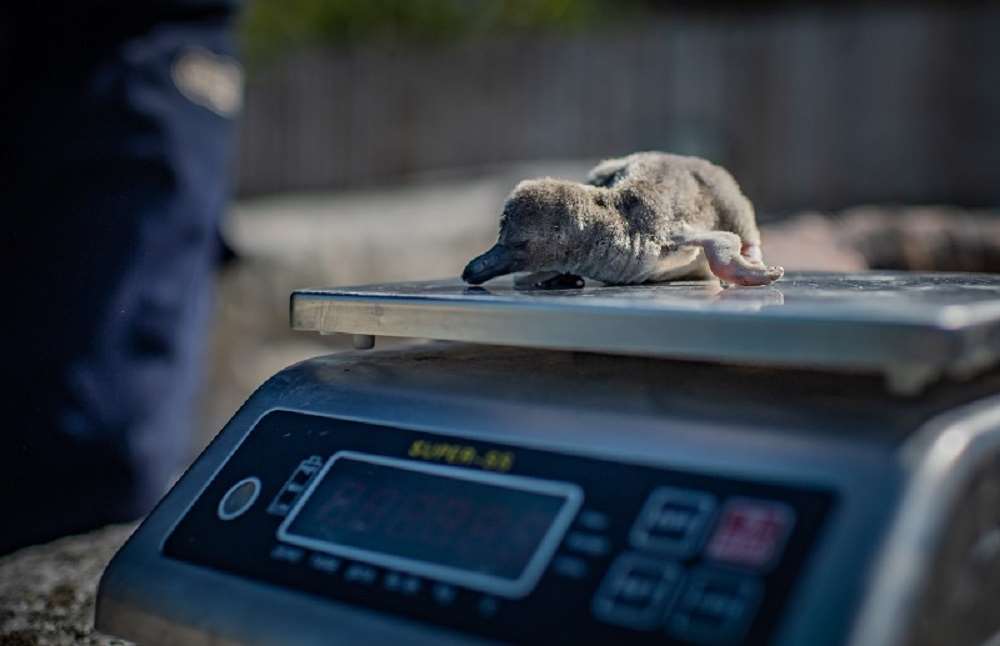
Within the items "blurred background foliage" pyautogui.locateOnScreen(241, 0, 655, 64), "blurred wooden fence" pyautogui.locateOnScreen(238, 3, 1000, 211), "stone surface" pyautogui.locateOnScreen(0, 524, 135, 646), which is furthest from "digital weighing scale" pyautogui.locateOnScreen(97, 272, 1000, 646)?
"blurred background foliage" pyautogui.locateOnScreen(241, 0, 655, 64)

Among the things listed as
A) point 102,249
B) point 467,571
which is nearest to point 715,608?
point 467,571

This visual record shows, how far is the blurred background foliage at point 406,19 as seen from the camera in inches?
339

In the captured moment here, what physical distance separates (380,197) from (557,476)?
349 centimetres

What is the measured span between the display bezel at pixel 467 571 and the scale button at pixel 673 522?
4 centimetres

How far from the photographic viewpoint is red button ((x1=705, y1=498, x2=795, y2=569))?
54 centimetres

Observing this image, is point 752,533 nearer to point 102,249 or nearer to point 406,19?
point 102,249

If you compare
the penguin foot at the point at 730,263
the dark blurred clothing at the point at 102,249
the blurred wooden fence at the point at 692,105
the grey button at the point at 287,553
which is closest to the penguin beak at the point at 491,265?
the penguin foot at the point at 730,263

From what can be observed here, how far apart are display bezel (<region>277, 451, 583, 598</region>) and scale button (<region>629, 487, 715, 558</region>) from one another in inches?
1.6

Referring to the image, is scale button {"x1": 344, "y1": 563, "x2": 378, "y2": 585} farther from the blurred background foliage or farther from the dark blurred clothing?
the blurred background foliage

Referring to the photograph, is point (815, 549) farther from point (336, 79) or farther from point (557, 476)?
point (336, 79)

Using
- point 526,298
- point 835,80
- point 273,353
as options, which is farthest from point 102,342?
point 835,80

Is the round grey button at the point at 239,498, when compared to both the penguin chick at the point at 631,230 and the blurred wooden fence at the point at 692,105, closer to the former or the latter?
the penguin chick at the point at 631,230

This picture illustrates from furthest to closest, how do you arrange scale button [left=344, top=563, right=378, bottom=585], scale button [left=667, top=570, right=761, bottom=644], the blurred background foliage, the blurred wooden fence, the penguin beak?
1. the blurred background foliage
2. the blurred wooden fence
3. the penguin beak
4. scale button [left=344, top=563, right=378, bottom=585]
5. scale button [left=667, top=570, right=761, bottom=644]

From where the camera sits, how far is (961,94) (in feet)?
23.2
